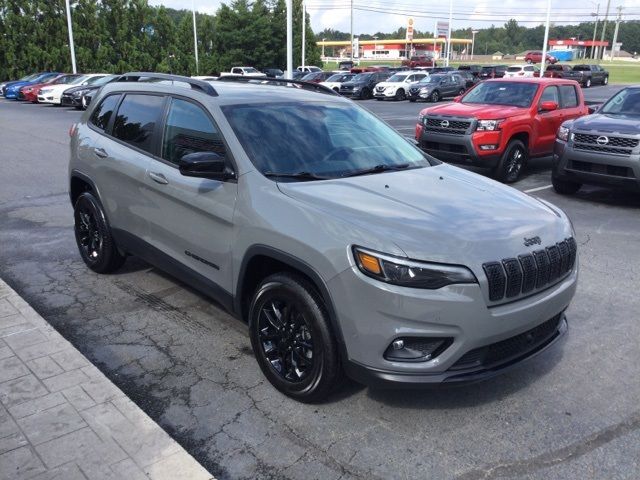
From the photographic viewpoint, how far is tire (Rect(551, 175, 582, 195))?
30.9 feet

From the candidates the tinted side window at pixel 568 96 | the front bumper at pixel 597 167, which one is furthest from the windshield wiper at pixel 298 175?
the tinted side window at pixel 568 96

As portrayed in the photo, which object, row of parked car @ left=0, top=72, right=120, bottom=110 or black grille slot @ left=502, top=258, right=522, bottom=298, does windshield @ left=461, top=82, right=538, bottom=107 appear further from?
row of parked car @ left=0, top=72, right=120, bottom=110

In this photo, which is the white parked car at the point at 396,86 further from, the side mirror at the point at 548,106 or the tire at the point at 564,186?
Answer: the tire at the point at 564,186

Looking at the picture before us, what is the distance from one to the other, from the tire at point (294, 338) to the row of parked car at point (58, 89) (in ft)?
75.6

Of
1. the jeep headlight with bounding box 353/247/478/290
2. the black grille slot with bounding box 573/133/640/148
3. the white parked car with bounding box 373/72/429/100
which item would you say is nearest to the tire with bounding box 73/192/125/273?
the jeep headlight with bounding box 353/247/478/290

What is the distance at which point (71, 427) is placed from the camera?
3172mm

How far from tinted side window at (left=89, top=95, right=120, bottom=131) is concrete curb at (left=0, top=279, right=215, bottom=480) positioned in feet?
7.23

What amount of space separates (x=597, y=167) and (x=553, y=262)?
5.89m

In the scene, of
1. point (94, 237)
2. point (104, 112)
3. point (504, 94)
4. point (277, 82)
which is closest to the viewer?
point (277, 82)

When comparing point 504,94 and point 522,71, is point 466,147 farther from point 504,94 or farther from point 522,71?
point 522,71

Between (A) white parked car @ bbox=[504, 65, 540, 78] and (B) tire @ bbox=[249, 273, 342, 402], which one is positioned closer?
(B) tire @ bbox=[249, 273, 342, 402]

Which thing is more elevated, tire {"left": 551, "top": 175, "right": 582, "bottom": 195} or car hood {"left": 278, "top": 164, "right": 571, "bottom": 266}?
car hood {"left": 278, "top": 164, "right": 571, "bottom": 266}

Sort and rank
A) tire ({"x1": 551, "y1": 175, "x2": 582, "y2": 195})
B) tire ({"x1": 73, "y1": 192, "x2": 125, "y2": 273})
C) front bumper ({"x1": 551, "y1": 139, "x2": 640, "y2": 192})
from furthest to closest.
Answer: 1. tire ({"x1": 551, "y1": 175, "x2": 582, "y2": 195})
2. front bumper ({"x1": 551, "y1": 139, "x2": 640, "y2": 192})
3. tire ({"x1": 73, "y1": 192, "x2": 125, "y2": 273})

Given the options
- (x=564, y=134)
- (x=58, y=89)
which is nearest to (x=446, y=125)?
(x=564, y=134)
